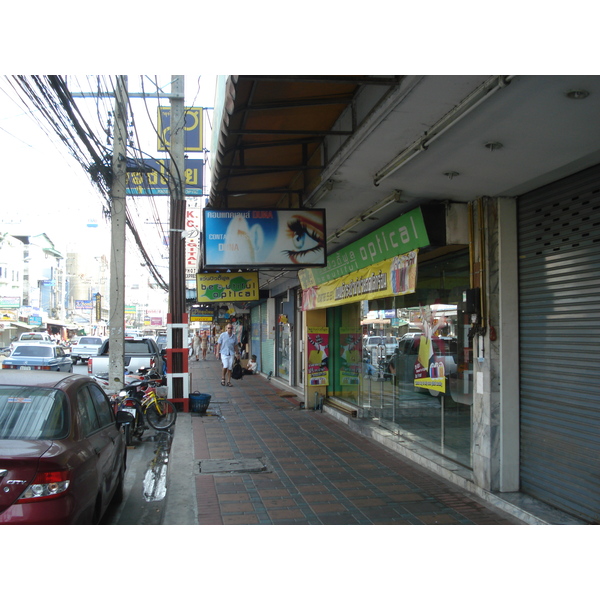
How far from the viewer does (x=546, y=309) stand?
557 cm

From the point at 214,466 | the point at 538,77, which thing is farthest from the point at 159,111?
the point at 538,77

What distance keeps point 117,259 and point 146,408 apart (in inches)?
115

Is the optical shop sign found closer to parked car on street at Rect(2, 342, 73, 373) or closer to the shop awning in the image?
parked car on street at Rect(2, 342, 73, 373)

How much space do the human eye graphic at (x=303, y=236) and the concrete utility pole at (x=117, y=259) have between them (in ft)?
14.6

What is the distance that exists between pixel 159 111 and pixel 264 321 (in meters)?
11.4

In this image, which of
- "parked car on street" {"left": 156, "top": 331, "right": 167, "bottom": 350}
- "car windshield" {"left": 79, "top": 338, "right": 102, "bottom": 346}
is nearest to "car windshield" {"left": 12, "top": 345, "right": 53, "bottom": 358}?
"parked car on street" {"left": 156, "top": 331, "right": 167, "bottom": 350}

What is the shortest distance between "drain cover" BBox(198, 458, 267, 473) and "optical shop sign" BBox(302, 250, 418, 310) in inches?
115

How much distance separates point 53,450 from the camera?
3.91 m

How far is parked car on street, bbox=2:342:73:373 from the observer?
2092cm

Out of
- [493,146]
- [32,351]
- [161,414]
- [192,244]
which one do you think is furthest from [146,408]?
[32,351]

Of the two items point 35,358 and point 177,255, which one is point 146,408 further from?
point 35,358

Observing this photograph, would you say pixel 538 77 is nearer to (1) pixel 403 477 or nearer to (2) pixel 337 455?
(1) pixel 403 477

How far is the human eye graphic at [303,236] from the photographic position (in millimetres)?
7219

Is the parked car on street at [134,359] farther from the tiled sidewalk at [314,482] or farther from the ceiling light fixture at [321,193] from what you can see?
the ceiling light fixture at [321,193]
